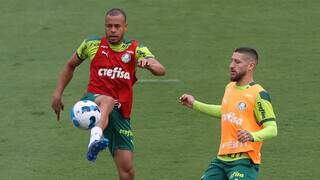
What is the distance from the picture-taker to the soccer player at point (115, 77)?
1096cm

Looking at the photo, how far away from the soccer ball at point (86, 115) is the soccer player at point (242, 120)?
4.67ft

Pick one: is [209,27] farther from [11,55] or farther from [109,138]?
[109,138]

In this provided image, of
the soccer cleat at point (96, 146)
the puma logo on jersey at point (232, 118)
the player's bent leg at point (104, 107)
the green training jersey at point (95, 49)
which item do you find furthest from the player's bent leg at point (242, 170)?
the green training jersey at point (95, 49)

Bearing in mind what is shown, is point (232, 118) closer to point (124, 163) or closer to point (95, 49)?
point (124, 163)

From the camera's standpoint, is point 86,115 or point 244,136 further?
point 86,115

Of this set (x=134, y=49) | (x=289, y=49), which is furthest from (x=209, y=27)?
(x=134, y=49)

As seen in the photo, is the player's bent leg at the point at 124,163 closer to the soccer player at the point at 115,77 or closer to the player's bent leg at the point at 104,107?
the soccer player at the point at 115,77

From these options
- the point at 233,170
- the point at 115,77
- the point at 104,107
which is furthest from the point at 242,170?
the point at 115,77

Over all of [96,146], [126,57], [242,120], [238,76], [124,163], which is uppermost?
[126,57]

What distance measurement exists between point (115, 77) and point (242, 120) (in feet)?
6.23

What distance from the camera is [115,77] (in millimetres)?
11078

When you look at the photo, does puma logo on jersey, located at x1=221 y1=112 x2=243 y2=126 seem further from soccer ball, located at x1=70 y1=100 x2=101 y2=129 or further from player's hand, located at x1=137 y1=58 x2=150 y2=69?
soccer ball, located at x1=70 y1=100 x2=101 y2=129

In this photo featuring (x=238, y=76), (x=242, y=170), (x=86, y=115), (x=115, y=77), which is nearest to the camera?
(x=242, y=170)

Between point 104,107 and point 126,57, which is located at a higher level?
point 126,57
